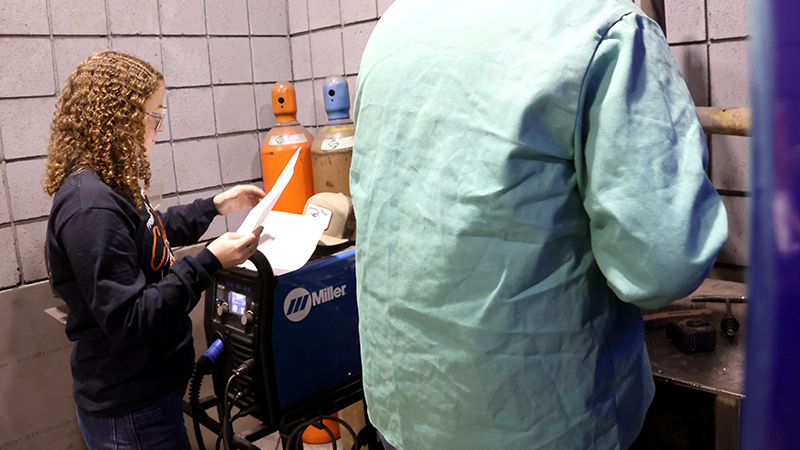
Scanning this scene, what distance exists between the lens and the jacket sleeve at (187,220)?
6.17 ft

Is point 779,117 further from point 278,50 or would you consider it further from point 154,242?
point 278,50

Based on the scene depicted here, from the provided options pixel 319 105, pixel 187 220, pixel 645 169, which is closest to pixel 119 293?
pixel 187 220

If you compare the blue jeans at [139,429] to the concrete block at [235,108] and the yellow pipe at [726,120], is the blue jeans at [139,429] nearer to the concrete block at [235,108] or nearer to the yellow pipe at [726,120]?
the yellow pipe at [726,120]

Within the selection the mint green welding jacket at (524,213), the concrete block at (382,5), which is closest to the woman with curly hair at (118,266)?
the mint green welding jacket at (524,213)

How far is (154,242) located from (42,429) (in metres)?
1.32

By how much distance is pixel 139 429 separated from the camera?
4.77 ft

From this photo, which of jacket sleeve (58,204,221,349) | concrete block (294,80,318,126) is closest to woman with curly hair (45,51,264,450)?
jacket sleeve (58,204,221,349)

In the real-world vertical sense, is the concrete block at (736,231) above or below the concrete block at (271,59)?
below

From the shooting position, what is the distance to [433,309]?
3.08 ft

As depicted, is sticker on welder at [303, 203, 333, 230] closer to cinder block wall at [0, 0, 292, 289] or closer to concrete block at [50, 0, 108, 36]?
cinder block wall at [0, 0, 292, 289]

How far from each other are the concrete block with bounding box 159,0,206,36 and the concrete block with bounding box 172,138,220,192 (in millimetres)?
458

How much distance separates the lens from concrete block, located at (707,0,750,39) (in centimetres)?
176

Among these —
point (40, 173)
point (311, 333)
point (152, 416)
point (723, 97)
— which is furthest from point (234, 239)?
point (723, 97)

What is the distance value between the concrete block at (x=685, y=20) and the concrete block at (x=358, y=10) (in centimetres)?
122
